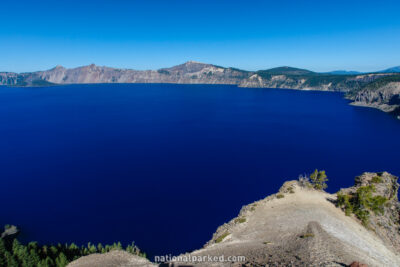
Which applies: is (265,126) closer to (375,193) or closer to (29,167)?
(375,193)

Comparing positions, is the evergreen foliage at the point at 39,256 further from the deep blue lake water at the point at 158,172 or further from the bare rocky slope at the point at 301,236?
the deep blue lake water at the point at 158,172

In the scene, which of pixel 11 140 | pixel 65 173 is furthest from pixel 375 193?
pixel 11 140

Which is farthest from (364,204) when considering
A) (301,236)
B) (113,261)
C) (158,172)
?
(158,172)

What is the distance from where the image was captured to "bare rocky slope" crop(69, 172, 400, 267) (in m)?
34.2

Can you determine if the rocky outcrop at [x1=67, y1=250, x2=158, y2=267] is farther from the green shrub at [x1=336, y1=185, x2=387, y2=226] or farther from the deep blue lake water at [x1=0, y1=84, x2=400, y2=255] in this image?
the green shrub at [x1=336, y1=185, x2=387, y2=226]

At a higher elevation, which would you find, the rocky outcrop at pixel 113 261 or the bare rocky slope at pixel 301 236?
the bare rocky slope at pixel 301 236

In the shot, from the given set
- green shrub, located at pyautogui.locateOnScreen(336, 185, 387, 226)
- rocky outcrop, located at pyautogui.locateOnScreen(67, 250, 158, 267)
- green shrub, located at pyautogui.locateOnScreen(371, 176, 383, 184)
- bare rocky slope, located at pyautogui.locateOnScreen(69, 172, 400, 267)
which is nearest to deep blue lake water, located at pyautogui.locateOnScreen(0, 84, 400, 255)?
bare rocky slope, located at pyautogui.locateOnScreen(69, 172, 400, 267)

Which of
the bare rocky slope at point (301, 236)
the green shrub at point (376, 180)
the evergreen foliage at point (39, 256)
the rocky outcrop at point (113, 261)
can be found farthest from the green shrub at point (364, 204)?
the evergreen foliage at point (39, 256)

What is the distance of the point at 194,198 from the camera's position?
84.2m

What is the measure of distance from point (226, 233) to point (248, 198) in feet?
109

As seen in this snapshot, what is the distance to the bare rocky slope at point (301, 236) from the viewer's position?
3419cm

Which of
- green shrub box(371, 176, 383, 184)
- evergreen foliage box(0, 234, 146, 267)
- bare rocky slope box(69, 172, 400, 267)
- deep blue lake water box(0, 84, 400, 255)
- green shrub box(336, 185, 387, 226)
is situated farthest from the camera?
deep blue lake water box(0, 84, 400, 255)

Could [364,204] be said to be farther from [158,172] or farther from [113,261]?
[158,172]

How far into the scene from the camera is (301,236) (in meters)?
42.0
